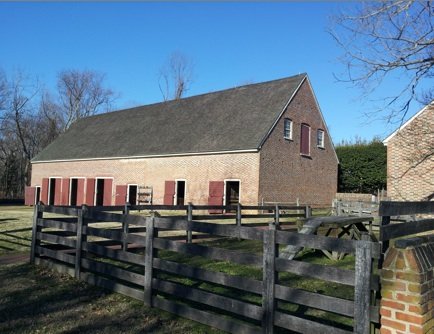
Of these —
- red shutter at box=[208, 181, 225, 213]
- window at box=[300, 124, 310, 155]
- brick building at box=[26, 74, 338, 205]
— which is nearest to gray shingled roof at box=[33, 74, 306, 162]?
brick building at box=[26, 74, 338, 205]

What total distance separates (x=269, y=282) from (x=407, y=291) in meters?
1.41

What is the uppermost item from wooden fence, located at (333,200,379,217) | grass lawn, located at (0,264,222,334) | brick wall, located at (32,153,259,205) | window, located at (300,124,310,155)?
window, located at (300,124,310,155)

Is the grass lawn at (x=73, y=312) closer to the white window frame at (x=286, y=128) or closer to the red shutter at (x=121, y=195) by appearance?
the white window frame at (x=286, y=128)

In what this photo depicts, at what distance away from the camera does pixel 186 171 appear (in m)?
26.5

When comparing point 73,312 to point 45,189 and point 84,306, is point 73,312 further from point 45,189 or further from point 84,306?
point 45,189

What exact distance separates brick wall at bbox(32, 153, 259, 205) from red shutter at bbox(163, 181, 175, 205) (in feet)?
1.13

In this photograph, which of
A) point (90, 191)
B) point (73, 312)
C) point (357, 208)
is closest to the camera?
point (73, 312)

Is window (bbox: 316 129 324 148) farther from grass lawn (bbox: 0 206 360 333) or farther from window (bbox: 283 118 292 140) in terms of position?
grass lawn (bbox: 0 206 360 333)

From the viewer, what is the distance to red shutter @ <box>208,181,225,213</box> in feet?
79.9

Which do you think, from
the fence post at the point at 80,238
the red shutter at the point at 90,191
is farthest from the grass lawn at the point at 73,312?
the red shutter at the point at 90,191

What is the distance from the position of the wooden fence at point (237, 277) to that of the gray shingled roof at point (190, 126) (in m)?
16.2

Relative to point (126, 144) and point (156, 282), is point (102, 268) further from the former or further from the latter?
point (126, 144)

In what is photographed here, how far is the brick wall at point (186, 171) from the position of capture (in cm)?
2359

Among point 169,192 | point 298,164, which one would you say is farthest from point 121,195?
point 298,164
